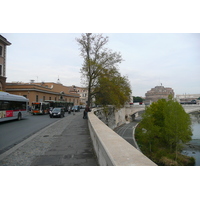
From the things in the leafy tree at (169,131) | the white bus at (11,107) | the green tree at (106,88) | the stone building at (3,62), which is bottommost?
the leafy tree at (169,131)

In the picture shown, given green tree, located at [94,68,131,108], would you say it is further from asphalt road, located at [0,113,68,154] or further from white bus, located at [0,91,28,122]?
asphalt road, located at [0,113,68,154]

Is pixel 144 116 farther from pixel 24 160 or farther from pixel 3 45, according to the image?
pixel 24 160

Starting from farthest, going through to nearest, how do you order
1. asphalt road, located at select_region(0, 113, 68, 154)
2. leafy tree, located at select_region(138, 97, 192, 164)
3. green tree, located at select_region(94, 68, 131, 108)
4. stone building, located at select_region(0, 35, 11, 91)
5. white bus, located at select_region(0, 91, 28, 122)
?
1. stone building, located at select_region(0, 35, 11, 91)
2. leafy tree, located at select_region(138, 97, 192, 164)
3. green tree, located at select_region(94, 68, 131, 108)
4. white bus, located at select_region(0, 91, 28, 122)
5. asphalt road, located at select_region(0, 113, 68, 154)

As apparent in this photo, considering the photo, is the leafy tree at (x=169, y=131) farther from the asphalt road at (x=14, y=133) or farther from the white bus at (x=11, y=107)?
the asphalt road at (x=14, y=133)

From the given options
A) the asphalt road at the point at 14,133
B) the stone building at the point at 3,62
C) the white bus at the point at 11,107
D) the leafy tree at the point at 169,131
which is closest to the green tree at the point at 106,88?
the white bus at the point at 11,107

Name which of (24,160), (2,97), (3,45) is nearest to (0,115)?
(2,97)

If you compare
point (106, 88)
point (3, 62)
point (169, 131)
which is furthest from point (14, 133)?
point (169, 131)

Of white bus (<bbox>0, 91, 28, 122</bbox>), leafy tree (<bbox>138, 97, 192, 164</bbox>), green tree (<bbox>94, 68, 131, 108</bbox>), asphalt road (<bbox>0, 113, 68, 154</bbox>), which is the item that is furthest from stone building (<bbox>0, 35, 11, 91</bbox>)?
leafy tree (<bbox>138, 97, 192, 164</bbox>)

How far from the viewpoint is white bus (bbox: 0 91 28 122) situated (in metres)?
18.5

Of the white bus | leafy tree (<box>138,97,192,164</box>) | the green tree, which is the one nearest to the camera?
the white bus

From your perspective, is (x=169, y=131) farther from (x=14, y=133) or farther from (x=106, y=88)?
(x=14, y=133)

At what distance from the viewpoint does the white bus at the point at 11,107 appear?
727 inches

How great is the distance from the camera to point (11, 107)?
2022 centimetres

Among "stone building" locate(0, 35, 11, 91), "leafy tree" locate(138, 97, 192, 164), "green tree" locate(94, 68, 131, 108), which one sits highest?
"stone building" locate(0, 35, 11, 91)
